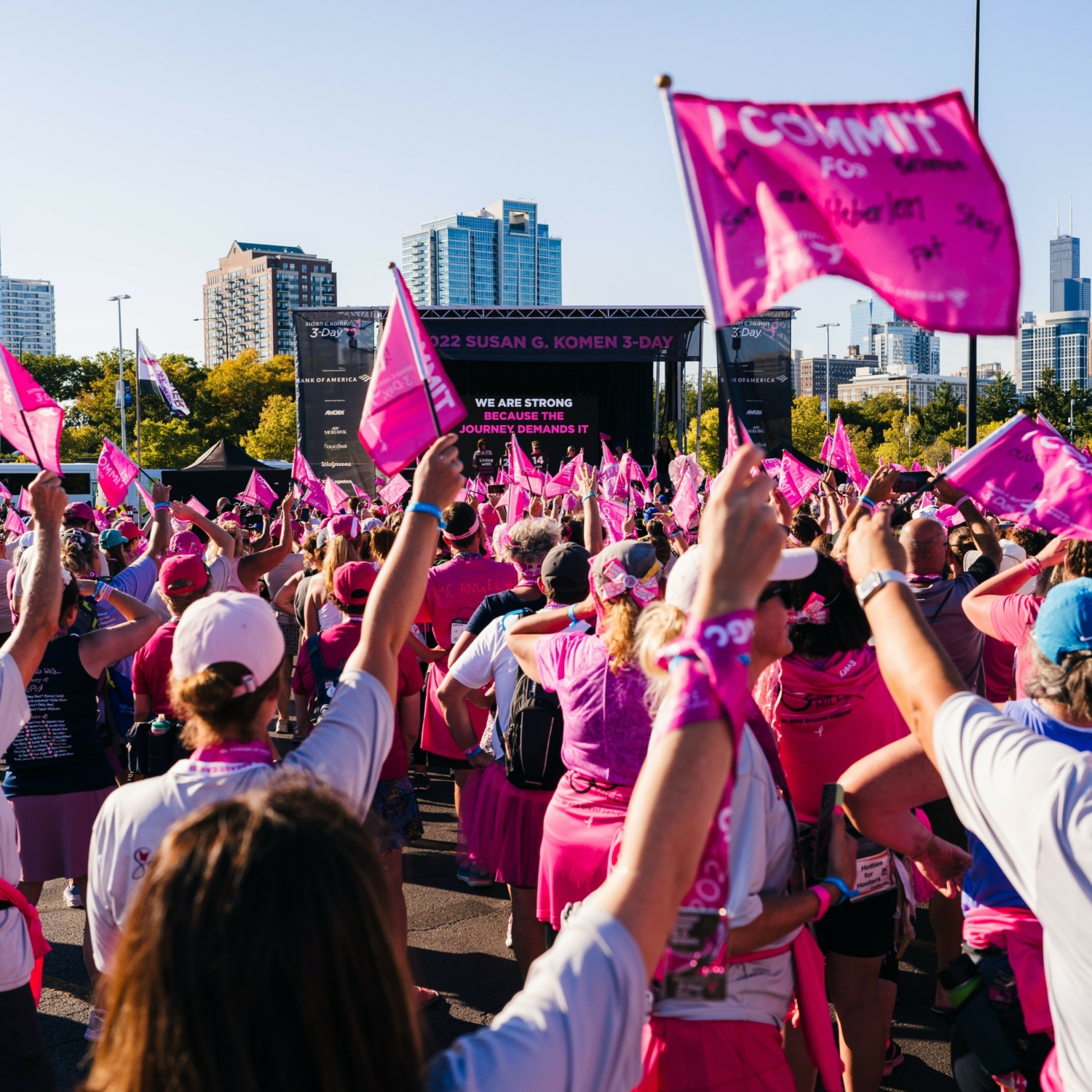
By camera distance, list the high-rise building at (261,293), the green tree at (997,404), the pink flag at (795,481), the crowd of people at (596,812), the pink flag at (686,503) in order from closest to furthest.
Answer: the crowd of people at (596,812) < the pink flag at (686,503) < the pink flag at (795,481) < the green tree at (997,404) < the high-rise building at (261,293)

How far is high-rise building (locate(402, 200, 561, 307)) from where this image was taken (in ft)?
514

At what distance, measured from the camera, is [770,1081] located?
7.22 feet

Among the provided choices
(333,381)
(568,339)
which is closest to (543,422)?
(568,339)

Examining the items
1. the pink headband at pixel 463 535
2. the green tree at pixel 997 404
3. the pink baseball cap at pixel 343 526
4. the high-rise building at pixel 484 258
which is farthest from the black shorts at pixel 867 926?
the high-rise building at pixel 484 258

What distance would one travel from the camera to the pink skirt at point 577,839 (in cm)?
319

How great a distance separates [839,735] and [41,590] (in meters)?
2.31

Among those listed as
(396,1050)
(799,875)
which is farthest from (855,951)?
(396,1050)

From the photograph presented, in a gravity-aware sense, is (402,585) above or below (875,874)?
above

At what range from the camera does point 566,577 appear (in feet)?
13.6

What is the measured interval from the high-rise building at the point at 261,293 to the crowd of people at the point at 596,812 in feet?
460

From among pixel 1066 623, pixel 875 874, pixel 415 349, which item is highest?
pixel 415 349

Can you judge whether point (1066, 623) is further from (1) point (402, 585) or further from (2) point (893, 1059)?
(2) point (893, 1059)

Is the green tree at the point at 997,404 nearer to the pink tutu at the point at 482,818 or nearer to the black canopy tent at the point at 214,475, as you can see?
the black canopy tent at the point at 214,475

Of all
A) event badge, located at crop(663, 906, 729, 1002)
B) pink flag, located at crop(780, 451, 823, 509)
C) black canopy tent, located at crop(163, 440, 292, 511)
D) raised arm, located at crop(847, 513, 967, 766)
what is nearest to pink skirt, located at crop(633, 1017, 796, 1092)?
event badge, located at crop(663, 906, 729, 1002)
